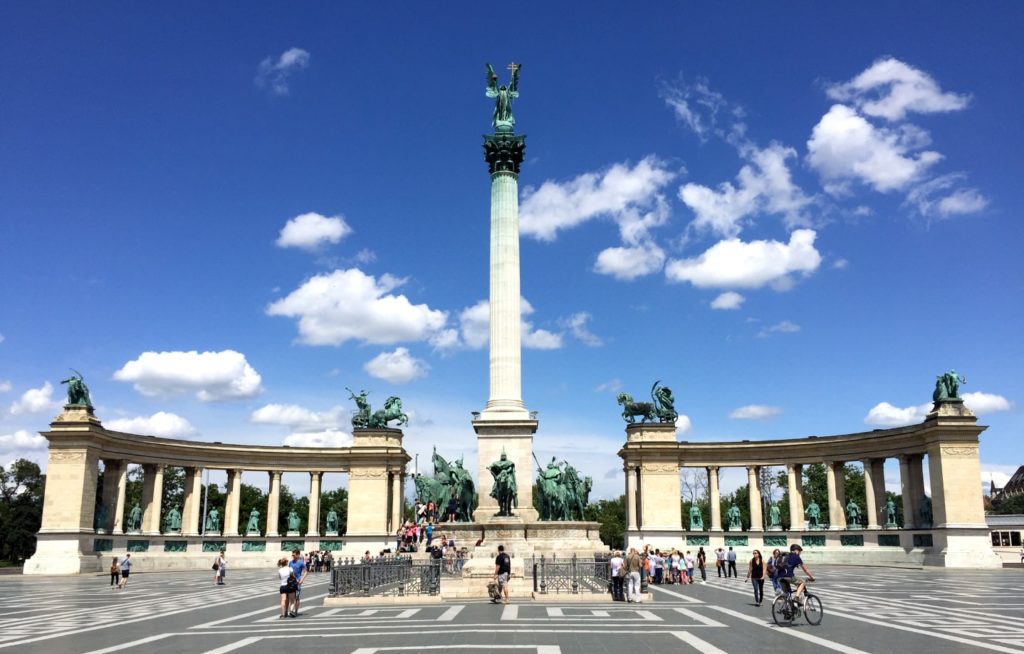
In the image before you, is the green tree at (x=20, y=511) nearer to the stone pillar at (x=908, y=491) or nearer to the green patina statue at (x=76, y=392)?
the green patina statue at (x=76, y=392)

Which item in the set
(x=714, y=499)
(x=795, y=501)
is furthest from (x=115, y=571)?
(x=795, y=501)

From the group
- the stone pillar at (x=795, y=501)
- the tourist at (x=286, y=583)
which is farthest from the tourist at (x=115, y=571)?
the stone pillar at (x=795, y=501)

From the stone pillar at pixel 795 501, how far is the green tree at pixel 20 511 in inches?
3226

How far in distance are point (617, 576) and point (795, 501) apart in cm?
4745

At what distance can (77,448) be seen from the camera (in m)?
58.6

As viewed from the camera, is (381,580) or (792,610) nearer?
(792,610)

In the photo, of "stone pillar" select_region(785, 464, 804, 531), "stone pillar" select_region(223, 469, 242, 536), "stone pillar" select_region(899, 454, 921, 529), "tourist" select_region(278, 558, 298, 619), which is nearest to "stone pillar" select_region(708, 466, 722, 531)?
"stone pillar" select_region(785, 464, 804, 531)

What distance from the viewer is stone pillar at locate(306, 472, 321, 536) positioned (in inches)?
2921

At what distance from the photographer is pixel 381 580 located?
105 ft

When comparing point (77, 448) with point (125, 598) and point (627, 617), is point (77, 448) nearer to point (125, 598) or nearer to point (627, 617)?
point (125, 598)

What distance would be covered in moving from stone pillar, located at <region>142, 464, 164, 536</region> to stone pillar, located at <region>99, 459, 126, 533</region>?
8.23 ft

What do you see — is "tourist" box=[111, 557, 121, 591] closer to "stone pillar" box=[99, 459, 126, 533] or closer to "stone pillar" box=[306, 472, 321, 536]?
"stone pillar" box=[99, 459, 126, 533]

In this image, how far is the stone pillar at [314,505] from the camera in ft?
243

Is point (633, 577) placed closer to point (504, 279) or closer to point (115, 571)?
A: point (504, 279)
